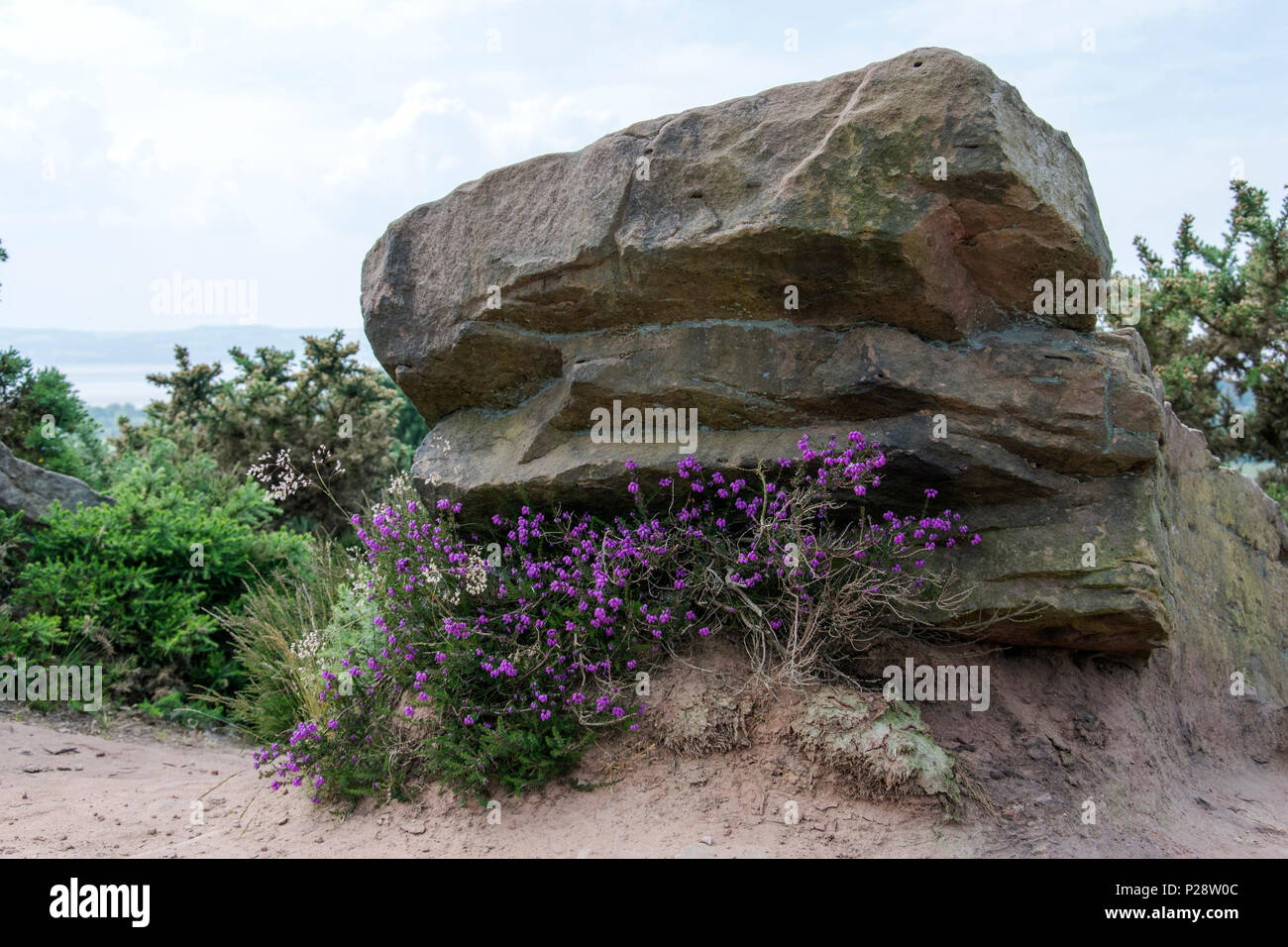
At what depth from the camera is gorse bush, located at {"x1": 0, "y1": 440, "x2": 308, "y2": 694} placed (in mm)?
7133

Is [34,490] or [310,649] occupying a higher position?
[34,490]

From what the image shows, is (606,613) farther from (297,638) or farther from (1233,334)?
(1233,334)

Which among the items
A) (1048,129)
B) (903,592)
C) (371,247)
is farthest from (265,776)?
(1048,129)

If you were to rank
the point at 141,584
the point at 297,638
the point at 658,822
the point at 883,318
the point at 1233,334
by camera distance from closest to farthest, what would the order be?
the point at 658,822, the point at 883,318, the point at 297,638, the point at 141,584, the point at 1233,334

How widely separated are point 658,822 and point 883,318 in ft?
8.42

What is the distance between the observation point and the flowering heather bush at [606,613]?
4.77 meters

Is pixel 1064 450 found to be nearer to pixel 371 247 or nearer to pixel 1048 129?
pixel 1048 129

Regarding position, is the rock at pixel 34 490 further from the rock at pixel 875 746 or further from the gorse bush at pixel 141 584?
the rock at pixel 875 746

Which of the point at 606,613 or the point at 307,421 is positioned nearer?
the point at 606,613

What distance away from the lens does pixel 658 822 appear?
14.6 feet

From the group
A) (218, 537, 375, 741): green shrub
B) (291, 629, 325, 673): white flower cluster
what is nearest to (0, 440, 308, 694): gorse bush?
(218, 537, 375, 741): green shrub

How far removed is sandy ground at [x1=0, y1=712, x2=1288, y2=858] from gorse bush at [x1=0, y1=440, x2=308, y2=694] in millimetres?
1795

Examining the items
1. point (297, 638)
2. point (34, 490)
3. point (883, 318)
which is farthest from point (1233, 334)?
point (34, 490)

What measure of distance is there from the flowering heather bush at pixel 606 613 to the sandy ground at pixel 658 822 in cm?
20
